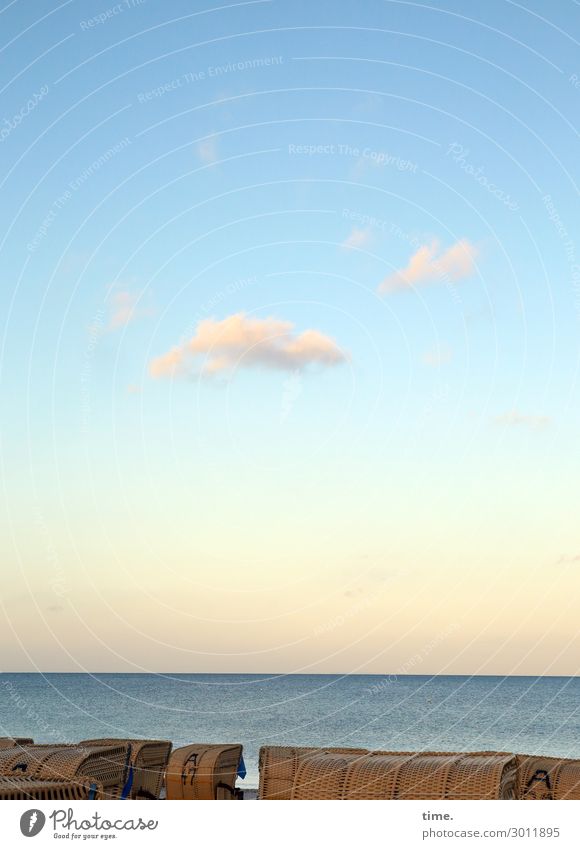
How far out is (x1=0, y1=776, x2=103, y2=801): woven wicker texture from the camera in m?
9.47

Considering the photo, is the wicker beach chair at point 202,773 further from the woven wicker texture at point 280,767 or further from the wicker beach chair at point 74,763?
the woven wicker texture at point 280,767

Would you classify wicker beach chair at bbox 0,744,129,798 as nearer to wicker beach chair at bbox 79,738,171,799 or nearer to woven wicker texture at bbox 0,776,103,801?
wicker beach chair at bbox 79,738,171,799

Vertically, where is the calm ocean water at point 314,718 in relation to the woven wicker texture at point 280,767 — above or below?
above

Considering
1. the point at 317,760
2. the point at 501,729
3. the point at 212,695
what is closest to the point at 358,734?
the point at 501,729

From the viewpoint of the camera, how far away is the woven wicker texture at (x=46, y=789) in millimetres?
9469

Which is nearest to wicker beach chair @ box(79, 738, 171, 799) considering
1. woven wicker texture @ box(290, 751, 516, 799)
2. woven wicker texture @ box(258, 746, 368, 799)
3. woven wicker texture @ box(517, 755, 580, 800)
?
woven wicker texture @ box(258, 746, 368, 799)

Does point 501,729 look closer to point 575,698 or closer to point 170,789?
point 575,698

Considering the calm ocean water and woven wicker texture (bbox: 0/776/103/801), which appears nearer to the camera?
woven wicker texture (bbox: 0/776/103/801)

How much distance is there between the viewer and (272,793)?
1468 centimetres

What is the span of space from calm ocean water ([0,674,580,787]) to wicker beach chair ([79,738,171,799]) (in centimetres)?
2264

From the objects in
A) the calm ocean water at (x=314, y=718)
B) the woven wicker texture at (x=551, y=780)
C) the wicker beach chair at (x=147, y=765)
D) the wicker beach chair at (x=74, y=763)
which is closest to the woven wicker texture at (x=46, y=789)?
the wicker beach chair at (x=74, y=763)

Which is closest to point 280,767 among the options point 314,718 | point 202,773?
point 202,773

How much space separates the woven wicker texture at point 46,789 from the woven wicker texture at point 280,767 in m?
4.38
